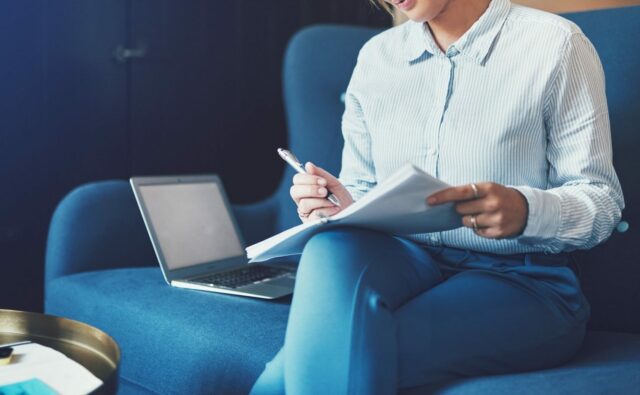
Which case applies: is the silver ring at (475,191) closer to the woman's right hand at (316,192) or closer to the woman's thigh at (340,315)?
the woman's thigh at (340,315)

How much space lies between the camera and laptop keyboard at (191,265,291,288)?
4.80ft

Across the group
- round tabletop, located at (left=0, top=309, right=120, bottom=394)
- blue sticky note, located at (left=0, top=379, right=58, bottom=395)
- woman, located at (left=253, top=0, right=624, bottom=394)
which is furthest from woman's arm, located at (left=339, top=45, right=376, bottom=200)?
blue sticky note, located at (left=0, top=379, right=58, bottom=395)

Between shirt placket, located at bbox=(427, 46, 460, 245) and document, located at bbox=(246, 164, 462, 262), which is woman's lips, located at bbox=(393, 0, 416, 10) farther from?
document, located at bbox=(246, 164, 462, 262)

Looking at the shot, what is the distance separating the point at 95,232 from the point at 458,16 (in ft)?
2.89

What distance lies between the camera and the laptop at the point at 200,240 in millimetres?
1463

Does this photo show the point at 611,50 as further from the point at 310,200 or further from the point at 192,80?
the point at 192,80

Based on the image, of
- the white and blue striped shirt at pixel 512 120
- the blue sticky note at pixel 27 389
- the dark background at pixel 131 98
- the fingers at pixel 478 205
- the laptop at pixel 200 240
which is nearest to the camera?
the blue sticky note at pixel 27 389

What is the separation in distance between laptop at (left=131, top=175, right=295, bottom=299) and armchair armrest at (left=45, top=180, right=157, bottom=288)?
0.10 metres

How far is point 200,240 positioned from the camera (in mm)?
1605

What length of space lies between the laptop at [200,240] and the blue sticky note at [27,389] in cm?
59

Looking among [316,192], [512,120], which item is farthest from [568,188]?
[316,192]

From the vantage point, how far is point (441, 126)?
3.84 ft

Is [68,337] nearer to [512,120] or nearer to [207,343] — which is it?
[207,343]

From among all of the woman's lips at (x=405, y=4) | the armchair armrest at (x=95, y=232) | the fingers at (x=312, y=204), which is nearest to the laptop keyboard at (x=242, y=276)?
the armchair armrest at (x=95, y=232)
